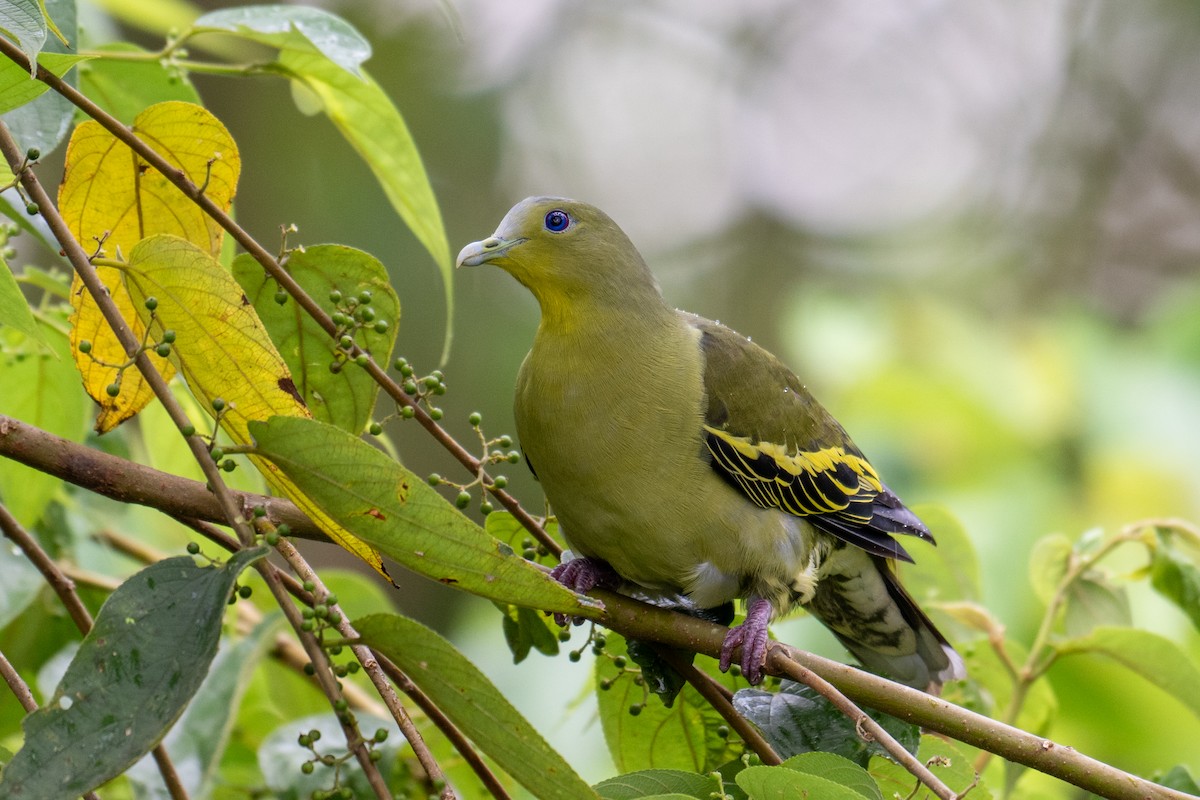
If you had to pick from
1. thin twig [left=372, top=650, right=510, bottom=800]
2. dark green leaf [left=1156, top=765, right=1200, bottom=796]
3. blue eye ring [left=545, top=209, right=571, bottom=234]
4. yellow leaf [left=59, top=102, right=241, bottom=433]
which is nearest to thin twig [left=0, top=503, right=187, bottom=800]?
yellow leaf [left=59, top=102, right=241, bottom=433]

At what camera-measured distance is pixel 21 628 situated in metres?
2.73

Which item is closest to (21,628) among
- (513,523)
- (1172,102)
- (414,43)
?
(513,523)

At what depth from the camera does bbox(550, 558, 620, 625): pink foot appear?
271 cm

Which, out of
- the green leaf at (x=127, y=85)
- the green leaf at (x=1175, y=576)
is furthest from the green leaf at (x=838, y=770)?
the green leaf at (x=127, y=85)

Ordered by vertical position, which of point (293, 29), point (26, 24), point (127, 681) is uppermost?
point (293, 29)

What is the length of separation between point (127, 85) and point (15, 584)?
38.7 inches

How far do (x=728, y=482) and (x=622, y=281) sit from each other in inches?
23.4

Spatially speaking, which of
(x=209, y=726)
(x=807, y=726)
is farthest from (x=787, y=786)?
(x=209, y=726)

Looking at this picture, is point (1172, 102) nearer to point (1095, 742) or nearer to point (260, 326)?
point (1095, 742)

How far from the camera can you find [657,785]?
5.66 ft

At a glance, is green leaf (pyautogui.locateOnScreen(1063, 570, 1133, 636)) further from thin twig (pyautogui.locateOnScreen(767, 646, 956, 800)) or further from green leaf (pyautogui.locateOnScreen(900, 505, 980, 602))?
thin twig (pyautogui.locateOnScreen(767, 646, 956, 800))

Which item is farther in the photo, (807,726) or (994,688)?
(994,688)

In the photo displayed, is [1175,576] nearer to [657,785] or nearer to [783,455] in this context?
[783,455]

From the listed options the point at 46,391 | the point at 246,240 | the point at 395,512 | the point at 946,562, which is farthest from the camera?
the point at 946,562
